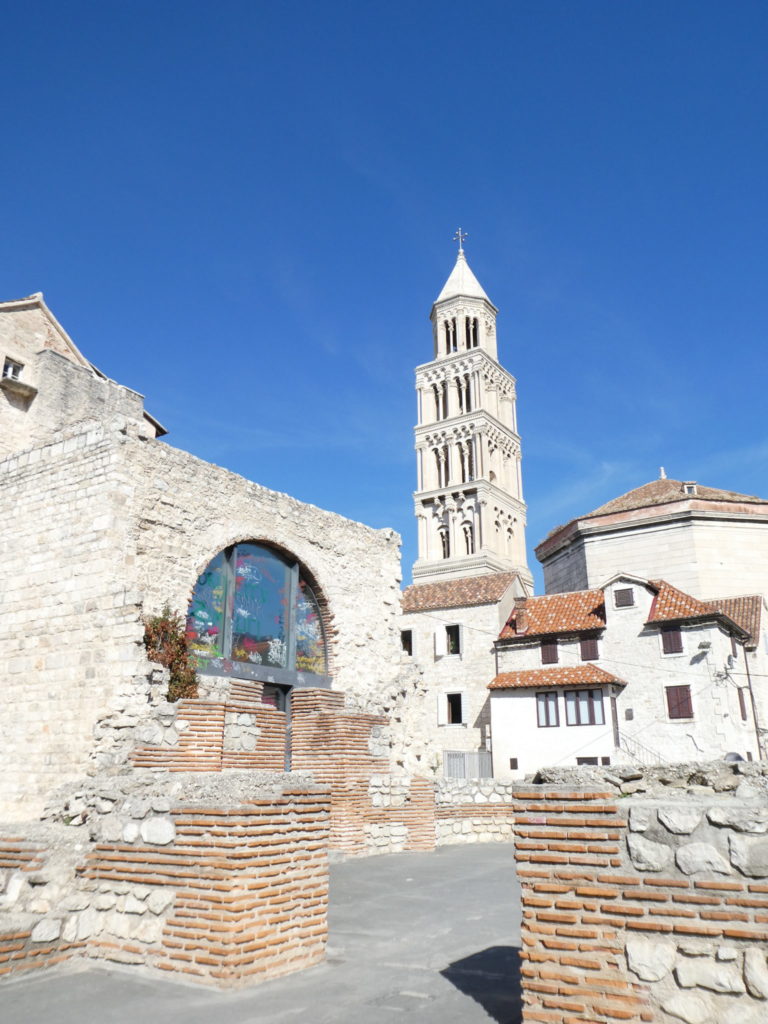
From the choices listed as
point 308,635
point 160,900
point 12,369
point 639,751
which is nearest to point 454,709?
point 639,751

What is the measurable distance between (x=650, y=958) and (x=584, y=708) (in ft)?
69.7

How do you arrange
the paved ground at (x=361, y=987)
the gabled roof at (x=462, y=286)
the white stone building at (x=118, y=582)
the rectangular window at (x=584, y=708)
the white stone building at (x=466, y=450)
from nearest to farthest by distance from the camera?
the paved ground at (x=361, y=987) < the white stone building at (x=118, y=582) < the rectangular window at (x=584, y=708) < the white stone building at (x=466, y=450) < the gabled roof at (x=462, y=286)

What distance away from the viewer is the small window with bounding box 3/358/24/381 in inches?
717

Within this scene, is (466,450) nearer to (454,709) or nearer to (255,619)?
(454,709)

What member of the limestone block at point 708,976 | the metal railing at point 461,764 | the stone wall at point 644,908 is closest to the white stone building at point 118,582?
the stone wall at point 644,908

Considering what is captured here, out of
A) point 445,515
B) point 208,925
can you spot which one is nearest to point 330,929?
point 208,925

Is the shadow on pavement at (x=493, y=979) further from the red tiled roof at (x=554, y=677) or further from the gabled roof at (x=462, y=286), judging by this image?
the gabled roof at (x=462, y=286)

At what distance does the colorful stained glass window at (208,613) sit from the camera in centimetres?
1172

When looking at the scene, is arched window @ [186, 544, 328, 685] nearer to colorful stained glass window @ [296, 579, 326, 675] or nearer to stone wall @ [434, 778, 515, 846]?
colorful stained glass window @ [296, 579, 326, 675]

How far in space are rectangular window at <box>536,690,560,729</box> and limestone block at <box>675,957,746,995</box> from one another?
21.5 metres

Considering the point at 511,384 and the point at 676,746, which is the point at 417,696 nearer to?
the point at 676,746

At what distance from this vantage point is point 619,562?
3275 cm

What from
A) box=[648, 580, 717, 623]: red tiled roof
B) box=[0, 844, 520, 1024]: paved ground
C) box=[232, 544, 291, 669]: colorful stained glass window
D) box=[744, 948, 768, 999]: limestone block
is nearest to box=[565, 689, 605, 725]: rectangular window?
box=[648, 580, 717, 623]: red tiled roof

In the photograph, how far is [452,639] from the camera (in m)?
31.2
